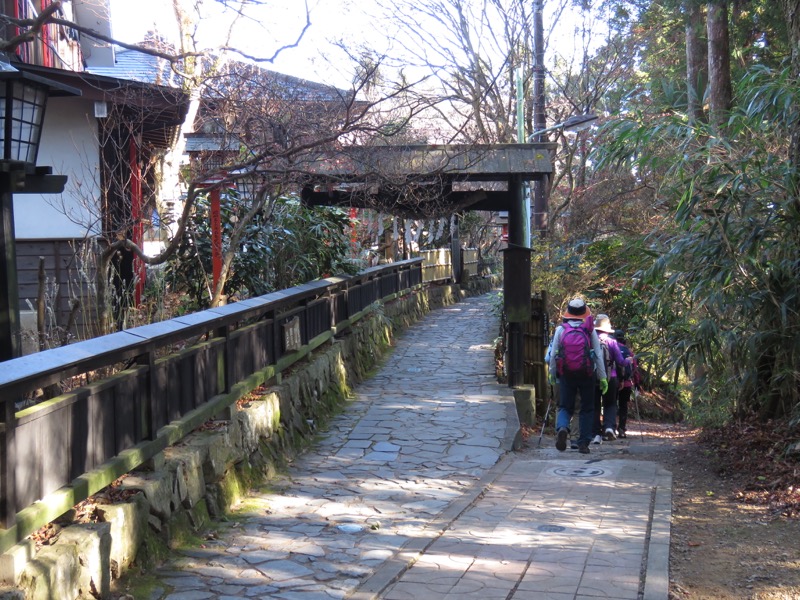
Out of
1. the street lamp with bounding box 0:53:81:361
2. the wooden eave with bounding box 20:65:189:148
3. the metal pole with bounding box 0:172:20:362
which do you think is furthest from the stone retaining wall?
the wooden eave with bounding box 20:65:189:148

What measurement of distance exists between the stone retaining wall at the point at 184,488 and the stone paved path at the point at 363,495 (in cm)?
20

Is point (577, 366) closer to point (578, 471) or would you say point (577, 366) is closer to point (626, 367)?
point (578, 471)

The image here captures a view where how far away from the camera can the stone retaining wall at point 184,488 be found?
390cm

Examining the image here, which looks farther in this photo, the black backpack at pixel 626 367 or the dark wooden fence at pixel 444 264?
the dark wooden fence at pixel 444 264

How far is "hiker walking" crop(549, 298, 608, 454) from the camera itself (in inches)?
372

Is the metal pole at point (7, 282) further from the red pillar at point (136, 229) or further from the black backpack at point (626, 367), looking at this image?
the black backpack at point (626, 367)

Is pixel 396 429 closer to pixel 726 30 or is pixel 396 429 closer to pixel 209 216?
pixel 209 216

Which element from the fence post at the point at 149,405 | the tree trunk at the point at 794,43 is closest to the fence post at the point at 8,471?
the fence post at the point at 149,405

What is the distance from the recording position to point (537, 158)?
1116cm

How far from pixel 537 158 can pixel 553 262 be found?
6271 mm

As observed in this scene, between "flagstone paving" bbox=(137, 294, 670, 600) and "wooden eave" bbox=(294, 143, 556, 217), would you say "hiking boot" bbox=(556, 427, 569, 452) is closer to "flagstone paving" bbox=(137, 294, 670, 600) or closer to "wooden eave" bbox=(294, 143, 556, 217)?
"flagstone paving" bbox=(137, 294, 670, 600)

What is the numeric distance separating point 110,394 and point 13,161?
5.63 feet

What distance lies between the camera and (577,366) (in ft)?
30.9

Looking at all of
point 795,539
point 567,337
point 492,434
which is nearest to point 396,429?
point 492,434
